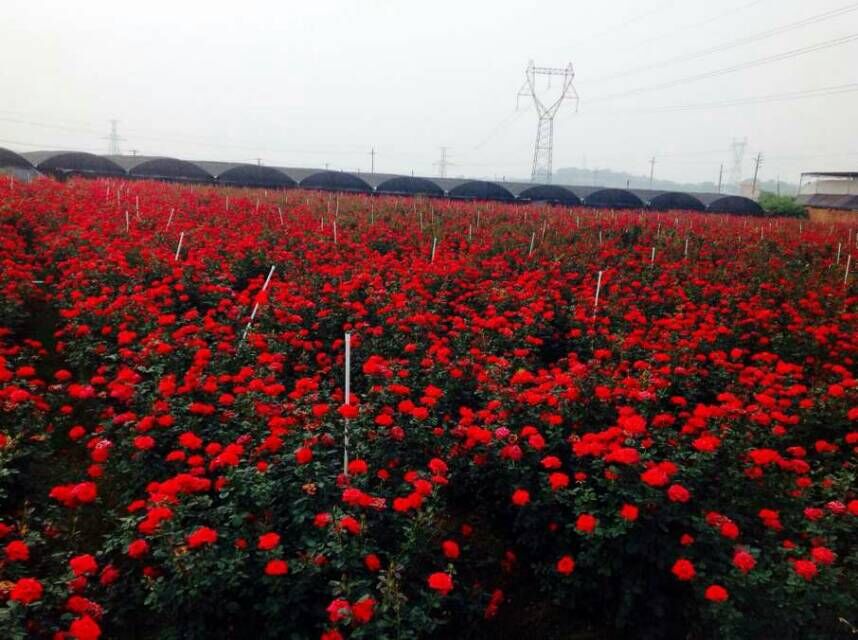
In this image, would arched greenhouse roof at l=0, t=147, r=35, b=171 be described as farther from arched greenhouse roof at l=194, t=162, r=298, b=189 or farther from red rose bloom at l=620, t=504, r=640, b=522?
red rose bloom at l=620, t=504, r=640, b=522

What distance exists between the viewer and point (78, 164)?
26.1 m

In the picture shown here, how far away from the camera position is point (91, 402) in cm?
460

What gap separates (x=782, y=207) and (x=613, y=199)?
1092cm

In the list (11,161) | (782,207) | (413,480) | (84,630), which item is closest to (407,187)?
(11,161)

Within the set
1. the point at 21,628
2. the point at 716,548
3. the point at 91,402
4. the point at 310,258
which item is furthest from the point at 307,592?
the point at 310,258

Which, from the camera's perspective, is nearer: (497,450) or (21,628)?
(21,628)

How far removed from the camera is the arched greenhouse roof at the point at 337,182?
2845 cm

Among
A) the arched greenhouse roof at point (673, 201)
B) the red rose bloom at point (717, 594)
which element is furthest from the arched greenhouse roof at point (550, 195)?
the red rose bloom at point (717, 594)

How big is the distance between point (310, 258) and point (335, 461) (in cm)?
479

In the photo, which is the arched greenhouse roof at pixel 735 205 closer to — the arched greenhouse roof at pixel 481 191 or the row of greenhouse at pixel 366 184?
the row of greenhouse at pixel 366 184

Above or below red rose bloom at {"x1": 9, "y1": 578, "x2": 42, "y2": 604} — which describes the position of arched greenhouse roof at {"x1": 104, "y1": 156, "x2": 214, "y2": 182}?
above

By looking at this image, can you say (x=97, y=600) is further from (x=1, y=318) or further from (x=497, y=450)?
(x=1, y=318)

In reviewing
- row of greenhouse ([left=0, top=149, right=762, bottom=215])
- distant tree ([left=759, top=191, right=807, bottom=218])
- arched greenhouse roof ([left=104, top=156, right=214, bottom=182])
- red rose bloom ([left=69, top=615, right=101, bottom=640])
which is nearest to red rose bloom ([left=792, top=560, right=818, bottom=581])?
red rose bloom ([left=69, top=615, right=101, bottom=640])

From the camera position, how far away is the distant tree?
101ft
